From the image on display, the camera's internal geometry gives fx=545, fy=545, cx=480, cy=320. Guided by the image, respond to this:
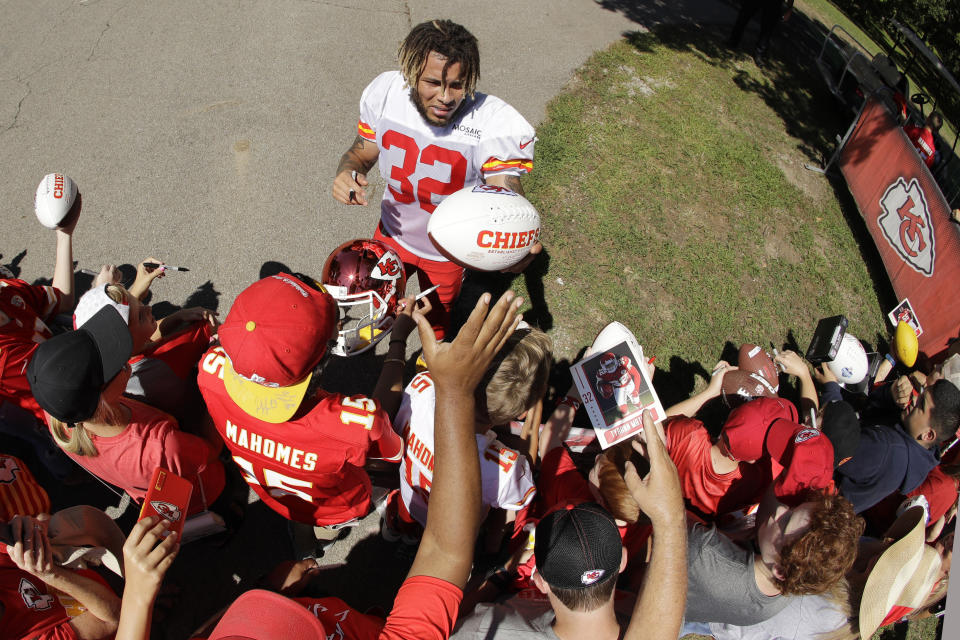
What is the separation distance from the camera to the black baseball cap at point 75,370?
2.34 metres

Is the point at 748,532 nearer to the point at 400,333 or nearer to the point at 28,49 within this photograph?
the point at 400,333

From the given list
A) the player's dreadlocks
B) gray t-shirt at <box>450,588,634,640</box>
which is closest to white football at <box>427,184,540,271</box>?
the player's dreadlocks

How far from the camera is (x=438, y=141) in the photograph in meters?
3.51

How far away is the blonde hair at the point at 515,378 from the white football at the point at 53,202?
339cm

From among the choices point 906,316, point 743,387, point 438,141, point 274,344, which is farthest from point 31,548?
point 906,316

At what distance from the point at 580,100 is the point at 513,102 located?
3.27ft

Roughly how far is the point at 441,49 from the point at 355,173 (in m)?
0.98

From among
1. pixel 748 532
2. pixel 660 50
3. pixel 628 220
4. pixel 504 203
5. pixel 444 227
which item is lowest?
pixel 748 532

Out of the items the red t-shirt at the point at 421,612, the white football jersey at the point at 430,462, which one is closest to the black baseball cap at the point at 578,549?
the red t-shirt at the point at 421,612

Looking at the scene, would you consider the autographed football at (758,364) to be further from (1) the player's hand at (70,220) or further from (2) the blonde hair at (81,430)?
(1) the player's hand at (70,220)

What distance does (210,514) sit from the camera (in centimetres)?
325

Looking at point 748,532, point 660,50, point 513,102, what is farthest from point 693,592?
point 660,50

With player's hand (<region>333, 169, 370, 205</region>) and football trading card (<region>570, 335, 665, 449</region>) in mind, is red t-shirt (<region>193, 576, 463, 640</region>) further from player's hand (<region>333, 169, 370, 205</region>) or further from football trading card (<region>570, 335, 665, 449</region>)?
player's hand (<region>333, 169, 370, 205</region>)

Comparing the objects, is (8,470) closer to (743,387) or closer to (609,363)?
(609,363)
